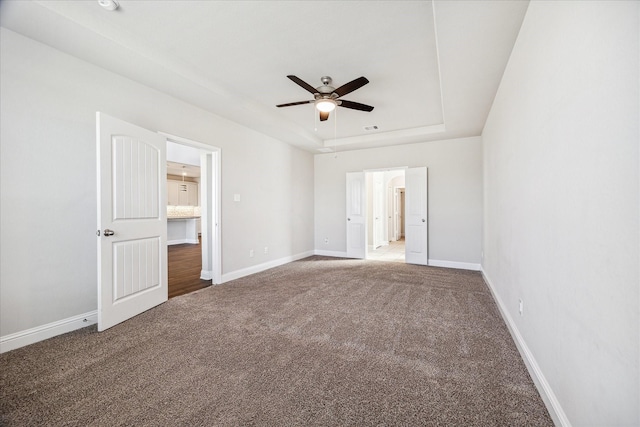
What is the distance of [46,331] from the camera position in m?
2.42

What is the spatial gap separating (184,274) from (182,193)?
675 cm

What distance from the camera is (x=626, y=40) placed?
87cm

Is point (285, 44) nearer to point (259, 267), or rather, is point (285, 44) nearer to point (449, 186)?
point (259, 267)

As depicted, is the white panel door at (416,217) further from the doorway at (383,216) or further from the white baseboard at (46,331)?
the white baseboard at (46,331)

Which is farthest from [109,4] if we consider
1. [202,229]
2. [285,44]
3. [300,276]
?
[300,276]

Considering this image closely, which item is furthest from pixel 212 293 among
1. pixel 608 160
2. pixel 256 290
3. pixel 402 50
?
pixel 608 160

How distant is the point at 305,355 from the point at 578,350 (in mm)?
1650

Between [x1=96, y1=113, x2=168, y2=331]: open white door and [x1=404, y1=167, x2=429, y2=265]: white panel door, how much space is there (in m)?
4.50

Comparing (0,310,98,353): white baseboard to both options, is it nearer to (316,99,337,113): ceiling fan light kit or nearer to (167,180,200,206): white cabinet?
(316,99,337,113): ceiling fan light kit

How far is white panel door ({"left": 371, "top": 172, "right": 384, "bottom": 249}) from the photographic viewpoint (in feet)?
25.8

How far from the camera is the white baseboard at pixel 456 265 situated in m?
5.14

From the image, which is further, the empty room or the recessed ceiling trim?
the recessed ceiling trim

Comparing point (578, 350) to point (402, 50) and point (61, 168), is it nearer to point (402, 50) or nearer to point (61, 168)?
point (402, 50)

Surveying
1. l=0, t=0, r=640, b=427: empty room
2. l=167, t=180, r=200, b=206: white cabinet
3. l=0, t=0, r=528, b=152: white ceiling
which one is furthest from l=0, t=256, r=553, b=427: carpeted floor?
l=167, t=180, r=200, b=206: white cabinet
